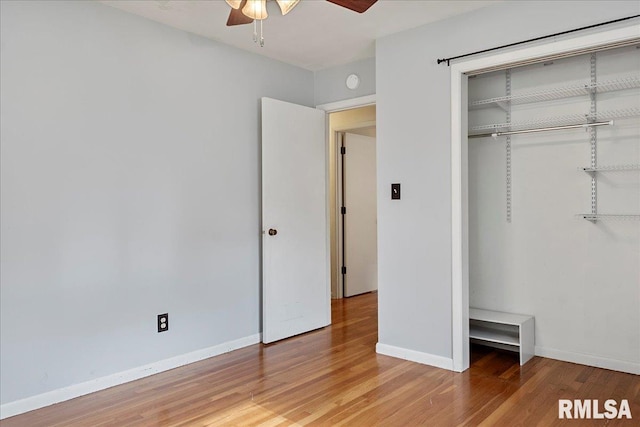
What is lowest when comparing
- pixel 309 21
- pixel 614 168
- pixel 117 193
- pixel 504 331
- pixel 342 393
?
pixel 342 393

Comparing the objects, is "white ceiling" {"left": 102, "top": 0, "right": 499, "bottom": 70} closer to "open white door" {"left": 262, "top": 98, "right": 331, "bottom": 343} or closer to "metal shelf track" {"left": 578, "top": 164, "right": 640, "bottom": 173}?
"open white door" {"left": 262, "top": 98, "right": 331, "bottom": 343}

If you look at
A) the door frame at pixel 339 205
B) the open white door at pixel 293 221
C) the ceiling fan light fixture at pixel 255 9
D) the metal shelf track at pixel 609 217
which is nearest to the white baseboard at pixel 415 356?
the open white door at pixel 293 221

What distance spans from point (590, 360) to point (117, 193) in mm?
3484

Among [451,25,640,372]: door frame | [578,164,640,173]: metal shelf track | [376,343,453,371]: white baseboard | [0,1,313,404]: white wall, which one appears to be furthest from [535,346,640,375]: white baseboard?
[0,1,313,404]: white wall

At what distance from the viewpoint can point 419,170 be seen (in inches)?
136

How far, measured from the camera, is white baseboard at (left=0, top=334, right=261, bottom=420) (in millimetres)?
2666

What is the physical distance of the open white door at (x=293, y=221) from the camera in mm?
3979

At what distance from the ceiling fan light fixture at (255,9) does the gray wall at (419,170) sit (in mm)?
1529

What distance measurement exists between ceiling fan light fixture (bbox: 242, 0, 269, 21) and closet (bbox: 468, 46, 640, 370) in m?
2.04

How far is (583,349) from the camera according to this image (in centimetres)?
333

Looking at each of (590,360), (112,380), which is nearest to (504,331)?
(590,360)

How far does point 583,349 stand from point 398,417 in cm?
166

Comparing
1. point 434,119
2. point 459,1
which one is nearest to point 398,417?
point 434,119

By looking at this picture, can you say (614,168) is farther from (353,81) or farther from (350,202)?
(350,202)
